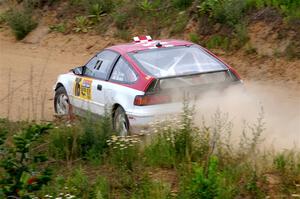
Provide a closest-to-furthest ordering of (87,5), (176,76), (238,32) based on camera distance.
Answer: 1. (176,76)
2. (238,32)
3. (87,5)

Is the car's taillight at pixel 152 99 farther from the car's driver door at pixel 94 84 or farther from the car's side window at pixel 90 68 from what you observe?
the car's side window at pixel 90 68

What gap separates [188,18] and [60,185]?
1239cm

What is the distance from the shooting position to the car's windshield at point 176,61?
9867mm

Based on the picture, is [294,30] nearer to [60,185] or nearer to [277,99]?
[277,99]

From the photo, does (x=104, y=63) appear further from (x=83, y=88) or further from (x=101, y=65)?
(x=83, y=88)

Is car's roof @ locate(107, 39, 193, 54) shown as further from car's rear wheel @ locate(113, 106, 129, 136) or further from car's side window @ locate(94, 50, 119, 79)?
car's rear wheel @ locate(113, 106, 129, 136)

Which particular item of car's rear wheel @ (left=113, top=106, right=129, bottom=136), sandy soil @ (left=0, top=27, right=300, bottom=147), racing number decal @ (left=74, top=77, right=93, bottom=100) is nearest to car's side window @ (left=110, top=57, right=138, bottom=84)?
car's rear wheel @ (left=113, top=106, right=129, bottom=136)

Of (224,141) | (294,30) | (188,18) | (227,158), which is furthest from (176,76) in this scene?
(188,18)

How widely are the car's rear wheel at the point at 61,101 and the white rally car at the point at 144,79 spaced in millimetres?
484

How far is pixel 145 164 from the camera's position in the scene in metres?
7.48

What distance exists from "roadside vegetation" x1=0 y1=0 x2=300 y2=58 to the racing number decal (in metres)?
5.69

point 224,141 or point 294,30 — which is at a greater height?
point 294,30

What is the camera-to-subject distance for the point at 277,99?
12578 mm

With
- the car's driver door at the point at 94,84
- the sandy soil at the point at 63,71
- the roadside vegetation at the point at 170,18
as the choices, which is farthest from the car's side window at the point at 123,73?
the roadside vegetation at the point at 170,18
